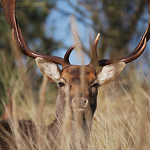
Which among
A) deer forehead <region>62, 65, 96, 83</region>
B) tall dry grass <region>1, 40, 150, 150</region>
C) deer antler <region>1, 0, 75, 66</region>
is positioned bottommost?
tall dry grass <region>1, 40, 150, 150</region>

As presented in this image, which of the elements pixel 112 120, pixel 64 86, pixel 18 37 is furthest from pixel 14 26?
pixel 112 120

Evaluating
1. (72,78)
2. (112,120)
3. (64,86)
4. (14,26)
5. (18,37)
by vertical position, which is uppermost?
(14,26)

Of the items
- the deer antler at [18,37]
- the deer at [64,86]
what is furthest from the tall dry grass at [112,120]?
the deer antler at [18,37]

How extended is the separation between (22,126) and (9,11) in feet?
5.72

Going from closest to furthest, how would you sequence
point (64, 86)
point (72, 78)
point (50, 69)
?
point (72, 78) → point (64, 86) → point (50, 69)

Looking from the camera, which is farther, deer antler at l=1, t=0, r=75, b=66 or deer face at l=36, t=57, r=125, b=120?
deer antler at l=1, t=0, r=75, b=66

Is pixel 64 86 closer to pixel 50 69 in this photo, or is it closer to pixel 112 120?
pixel 50 69

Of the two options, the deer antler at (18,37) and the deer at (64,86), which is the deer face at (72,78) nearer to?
the deer at (64,86)

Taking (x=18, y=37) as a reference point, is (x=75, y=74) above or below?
below

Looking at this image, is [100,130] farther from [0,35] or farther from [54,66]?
[0,35]

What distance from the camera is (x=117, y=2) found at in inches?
436

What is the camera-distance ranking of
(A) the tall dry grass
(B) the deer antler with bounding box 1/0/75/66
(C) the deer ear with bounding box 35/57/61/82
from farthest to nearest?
1. (B) the deer antler with bounding box 1/0/75/66
2. (C) the deer ear with bounding box 35/57/61/82
3. (A) the tall dry grass

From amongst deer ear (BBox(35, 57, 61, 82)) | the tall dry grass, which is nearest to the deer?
deer ear (BBox(35, 57, 61, 82))

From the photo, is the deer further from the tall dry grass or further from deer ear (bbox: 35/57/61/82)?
the tall dry grass
